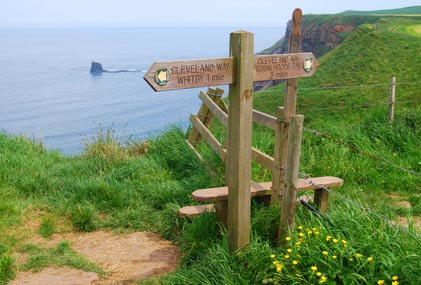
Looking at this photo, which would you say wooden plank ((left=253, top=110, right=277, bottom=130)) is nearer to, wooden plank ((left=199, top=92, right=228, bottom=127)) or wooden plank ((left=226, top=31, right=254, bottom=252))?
wooden plank ((left=199, top=92, right=228, bottom=127))

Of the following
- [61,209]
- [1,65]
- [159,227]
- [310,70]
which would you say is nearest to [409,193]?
[310,70]

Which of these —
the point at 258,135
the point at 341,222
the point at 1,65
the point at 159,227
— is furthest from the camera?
the point at 1,65

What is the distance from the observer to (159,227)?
18.2ft

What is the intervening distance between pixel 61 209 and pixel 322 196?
3.13 metres

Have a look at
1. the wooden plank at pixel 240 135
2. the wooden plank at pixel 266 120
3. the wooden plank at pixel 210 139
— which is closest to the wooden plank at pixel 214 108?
the wooden plank at pixel 210 139

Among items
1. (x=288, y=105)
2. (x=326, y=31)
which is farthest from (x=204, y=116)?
(x=326, y=31)

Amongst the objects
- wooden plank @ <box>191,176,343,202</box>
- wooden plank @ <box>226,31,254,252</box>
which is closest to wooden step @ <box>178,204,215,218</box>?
wooden plank @ <box>191,176,343,202</box>

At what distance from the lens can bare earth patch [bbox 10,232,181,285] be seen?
445cm

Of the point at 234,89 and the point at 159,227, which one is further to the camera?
the point at 159,227

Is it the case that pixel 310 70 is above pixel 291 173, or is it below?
above

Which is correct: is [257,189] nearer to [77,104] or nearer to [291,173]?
[291,173]

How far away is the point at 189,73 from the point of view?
12.2 feet

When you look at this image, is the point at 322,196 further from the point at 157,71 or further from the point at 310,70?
the point at 157,71

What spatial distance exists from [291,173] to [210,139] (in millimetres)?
2708
